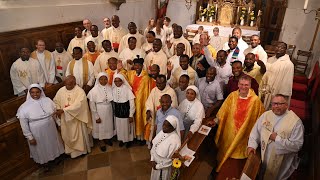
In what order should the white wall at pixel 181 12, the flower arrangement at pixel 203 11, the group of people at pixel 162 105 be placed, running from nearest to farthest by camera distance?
the group of people at pixel 162 105
the flower arrangement at pixel 203 11
the white wall at pixel 181 12

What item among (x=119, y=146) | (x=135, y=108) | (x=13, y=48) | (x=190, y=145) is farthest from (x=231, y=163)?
(x=13, y=48)

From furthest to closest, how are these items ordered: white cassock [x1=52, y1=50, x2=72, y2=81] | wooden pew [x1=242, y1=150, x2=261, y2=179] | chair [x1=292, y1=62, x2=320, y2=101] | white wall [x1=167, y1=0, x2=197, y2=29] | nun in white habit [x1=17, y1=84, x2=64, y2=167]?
white wall [x1=167, y1=0, x2=197, y2=29]
chair [x1=292, y1=62, x2=320, y2=101]
white cassock [x1=52, y1=50, x2=72, y2=81]
nun in white habit [x1=17, y1=84, x2=64, y2=167]
wooden pew [x1=242, y1=150, x2=261, y2=179]

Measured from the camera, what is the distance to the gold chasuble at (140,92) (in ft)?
16.5

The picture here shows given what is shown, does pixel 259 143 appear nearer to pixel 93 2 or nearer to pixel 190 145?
pixel 190 145

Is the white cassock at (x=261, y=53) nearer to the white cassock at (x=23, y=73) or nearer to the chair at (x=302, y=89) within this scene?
the chair at (x=302, y=89)

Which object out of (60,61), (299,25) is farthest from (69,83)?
(299,25)

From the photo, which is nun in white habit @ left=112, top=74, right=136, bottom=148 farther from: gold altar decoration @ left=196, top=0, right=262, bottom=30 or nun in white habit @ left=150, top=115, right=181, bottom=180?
gold altar decoration @ left=196, top=0, right=262, bottom=30

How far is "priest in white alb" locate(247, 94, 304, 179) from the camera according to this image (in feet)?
10.6

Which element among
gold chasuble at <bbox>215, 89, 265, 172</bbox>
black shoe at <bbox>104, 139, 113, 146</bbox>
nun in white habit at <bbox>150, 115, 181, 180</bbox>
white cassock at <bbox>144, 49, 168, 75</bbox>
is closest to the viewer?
nun in white habit at <bbox>150, 115, 181, 180</bbox>

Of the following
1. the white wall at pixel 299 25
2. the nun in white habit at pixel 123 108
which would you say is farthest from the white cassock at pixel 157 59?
the white wall at pixel 299 25

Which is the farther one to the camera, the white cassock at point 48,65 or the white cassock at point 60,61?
the white cassock at point 60,61

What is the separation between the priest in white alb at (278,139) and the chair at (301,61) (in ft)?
25.0

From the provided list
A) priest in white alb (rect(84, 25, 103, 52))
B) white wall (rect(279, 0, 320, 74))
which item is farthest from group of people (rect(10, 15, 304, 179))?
white wall (rect(279, 0, 320, 74))

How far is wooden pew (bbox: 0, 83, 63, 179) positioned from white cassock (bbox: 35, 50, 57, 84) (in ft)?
4.63
